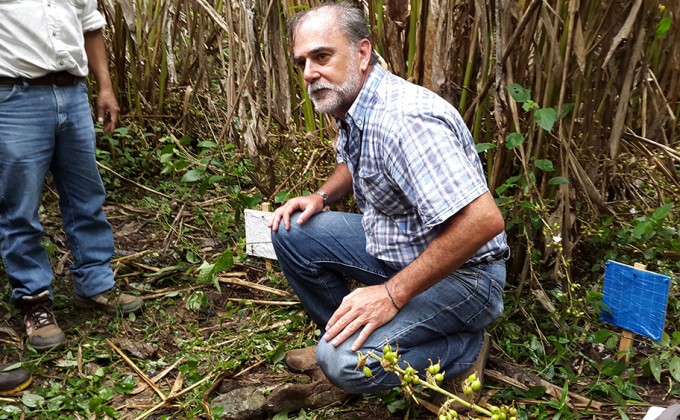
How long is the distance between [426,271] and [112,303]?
1463 mm

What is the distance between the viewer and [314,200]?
2344 millimetres

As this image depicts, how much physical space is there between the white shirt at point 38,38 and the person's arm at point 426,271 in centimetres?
136

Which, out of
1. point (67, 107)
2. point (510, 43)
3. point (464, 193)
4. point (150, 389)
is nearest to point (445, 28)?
point (510, 43)

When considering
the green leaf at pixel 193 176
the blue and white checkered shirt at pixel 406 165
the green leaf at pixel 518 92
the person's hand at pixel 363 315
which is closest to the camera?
the blue and white checkered shirt at pixel 406 165

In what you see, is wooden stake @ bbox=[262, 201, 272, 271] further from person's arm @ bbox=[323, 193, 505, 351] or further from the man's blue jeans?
person's arm @ bbox=[323, 193, 505, 351]

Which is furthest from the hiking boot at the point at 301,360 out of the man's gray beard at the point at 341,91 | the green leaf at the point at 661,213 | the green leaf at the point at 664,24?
the green leaf at the point at 664,24

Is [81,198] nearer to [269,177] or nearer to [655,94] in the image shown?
[269,177]

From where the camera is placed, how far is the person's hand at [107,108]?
2.78 m

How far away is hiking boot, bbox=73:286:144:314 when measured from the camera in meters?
2.70

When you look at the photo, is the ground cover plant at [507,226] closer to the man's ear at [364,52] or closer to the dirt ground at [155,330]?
the dirt ground at [155,330]

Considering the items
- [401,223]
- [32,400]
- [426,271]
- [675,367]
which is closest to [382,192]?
[401,223]

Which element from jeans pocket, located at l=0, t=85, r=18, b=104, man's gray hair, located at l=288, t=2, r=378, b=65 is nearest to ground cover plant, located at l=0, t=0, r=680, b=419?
man's gray hair, located at l=288, t=2, r=378, b=65

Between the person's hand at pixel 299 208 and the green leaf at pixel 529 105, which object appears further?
the person's hand at pixel 299 208

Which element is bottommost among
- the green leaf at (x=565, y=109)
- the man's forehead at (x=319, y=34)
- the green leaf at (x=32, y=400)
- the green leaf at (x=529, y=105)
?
the green leaf at (x=32, y=400)
